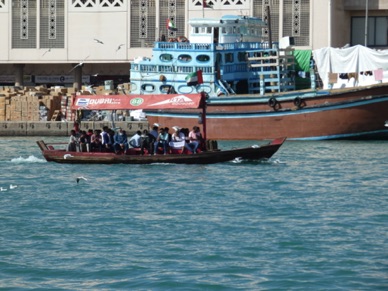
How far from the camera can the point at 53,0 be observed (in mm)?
79375

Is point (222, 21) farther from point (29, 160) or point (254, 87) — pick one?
point (29, 160)

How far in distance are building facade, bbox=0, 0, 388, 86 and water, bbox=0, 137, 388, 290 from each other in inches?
1103

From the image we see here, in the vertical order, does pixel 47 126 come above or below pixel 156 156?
above

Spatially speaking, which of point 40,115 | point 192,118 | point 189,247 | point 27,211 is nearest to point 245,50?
point 192,118

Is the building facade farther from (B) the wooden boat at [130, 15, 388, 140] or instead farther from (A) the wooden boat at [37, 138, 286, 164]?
(A) the wooden boat at [37, 138, 286, 164]

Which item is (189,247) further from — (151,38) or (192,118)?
(151,38)

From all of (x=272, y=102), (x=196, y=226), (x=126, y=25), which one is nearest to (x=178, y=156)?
(x=196, y=226)

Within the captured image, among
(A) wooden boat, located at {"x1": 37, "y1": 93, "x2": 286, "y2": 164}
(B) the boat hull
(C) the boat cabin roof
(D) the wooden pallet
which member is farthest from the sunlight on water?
(D) the wooden pallet

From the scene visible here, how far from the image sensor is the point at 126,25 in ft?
257

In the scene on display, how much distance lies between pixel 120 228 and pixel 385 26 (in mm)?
48858

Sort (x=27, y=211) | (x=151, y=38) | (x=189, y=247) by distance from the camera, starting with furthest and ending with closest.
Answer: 1. (x=151, y=38)
2. (x=27, y=211)
3. (x=189, y=247)

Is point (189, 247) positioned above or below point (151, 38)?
below

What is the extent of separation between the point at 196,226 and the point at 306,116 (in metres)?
26.7

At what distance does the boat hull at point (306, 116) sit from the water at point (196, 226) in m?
9.52
